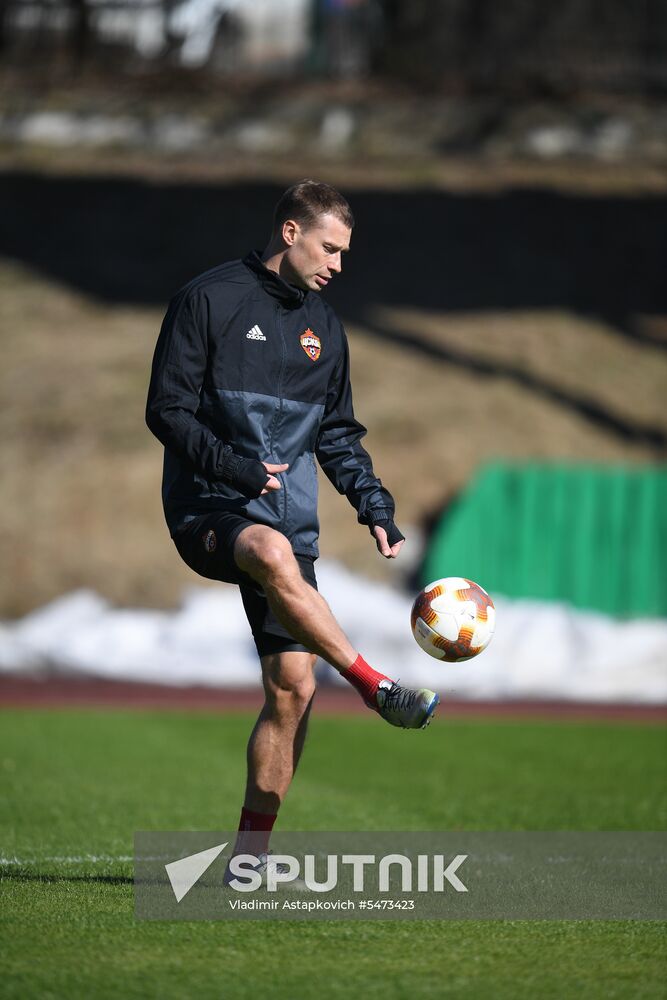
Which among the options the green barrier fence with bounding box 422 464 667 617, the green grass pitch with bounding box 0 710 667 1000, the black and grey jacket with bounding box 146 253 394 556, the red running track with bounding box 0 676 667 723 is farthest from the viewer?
the green barrier fence with bounding box 422 464 667 617

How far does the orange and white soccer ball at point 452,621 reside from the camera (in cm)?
555

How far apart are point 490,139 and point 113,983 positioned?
90.7 ft

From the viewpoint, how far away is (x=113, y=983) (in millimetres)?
4012

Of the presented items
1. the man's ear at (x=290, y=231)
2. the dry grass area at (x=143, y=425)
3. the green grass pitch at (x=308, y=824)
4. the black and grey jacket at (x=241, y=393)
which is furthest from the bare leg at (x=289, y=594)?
the dry grass area at (x=143, y=425)

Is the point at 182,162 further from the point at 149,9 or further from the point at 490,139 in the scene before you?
the point at 490,139

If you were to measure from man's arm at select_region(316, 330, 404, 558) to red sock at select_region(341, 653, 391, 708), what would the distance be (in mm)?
761

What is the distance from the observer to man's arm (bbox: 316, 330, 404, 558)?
584 cm

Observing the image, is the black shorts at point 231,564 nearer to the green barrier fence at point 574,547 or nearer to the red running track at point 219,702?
the red running track at point 219,702

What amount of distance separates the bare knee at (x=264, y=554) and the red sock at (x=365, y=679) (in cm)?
43

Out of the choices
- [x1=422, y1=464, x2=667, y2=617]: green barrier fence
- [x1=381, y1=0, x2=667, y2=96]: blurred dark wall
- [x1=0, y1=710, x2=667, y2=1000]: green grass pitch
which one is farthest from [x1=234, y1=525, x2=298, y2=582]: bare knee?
[x1=381, y1=0, x2=667, y2=96]: blurred dark wall

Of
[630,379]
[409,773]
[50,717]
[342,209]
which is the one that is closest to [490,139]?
[630,379]

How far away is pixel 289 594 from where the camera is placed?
16.6 feet

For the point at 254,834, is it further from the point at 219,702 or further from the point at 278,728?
the point at 219,702

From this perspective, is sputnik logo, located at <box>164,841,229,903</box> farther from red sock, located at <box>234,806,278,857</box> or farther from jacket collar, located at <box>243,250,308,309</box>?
jacket collar, located at <box>243,250,308,309</box>
